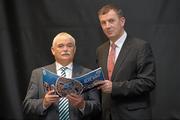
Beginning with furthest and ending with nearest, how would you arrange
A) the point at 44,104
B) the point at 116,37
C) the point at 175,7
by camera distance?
1. the point at 175,7
2. the point at 116,37
3. the point at 44,104

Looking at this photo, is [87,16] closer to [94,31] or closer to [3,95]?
[94,31]

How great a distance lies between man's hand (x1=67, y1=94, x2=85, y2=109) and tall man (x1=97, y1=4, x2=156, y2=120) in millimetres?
167

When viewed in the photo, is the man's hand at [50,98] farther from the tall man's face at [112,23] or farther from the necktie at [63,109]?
the tall man's face at [112,23]

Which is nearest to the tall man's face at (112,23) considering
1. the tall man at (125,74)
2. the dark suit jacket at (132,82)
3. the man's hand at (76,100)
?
the tall man at (125,74)

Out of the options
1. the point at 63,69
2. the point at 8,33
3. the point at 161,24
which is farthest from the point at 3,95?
the point at 161,24

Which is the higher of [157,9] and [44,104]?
[157,9]

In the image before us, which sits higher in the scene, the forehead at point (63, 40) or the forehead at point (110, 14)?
the forehead at point (110, 14)

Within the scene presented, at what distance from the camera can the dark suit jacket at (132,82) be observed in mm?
2453

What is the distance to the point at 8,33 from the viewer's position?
320cm

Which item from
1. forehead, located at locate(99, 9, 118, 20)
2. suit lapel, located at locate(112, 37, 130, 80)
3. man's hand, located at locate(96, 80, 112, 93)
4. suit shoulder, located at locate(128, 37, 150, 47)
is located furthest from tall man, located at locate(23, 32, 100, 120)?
suit shoulder, located at locate(128, 37, 150, 47)

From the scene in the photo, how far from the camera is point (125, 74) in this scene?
2.52 meters

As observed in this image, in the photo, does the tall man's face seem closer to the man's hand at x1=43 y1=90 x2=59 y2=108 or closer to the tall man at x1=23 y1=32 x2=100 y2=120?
the tall man at x1=23 y1=32 x2=100 y2=120

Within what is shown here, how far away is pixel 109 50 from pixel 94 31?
544 millimetres

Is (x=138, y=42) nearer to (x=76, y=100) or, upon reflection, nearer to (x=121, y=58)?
(x=121, y=58)
